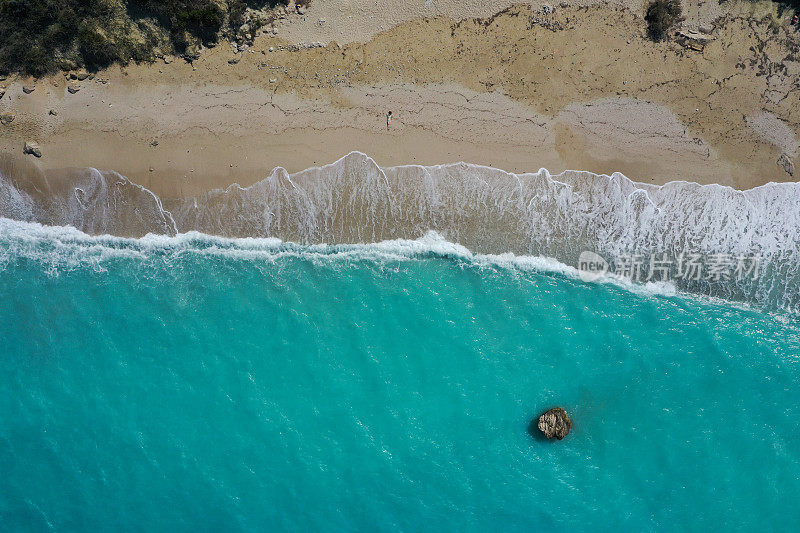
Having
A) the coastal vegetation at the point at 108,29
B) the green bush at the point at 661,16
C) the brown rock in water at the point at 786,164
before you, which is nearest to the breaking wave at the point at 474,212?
the brown rock in water at the point at 786,164

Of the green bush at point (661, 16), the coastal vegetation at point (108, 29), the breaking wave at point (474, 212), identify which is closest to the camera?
the coastal vegetation at point (108, 29)

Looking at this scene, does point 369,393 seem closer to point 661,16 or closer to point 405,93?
point 405,93

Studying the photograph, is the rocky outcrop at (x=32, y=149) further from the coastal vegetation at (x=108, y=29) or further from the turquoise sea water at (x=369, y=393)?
the turquoise sea water at (x=369, y=393)

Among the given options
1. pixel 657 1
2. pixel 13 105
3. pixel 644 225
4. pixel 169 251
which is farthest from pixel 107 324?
pixel 657 1

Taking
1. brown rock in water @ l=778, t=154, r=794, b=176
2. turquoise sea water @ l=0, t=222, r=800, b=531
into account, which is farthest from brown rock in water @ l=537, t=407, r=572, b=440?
brown rock in water @ l=778, t=154, r=794, b=176

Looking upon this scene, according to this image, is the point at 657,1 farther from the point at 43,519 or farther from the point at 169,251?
the point at 43,519

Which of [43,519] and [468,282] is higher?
[468,282]
